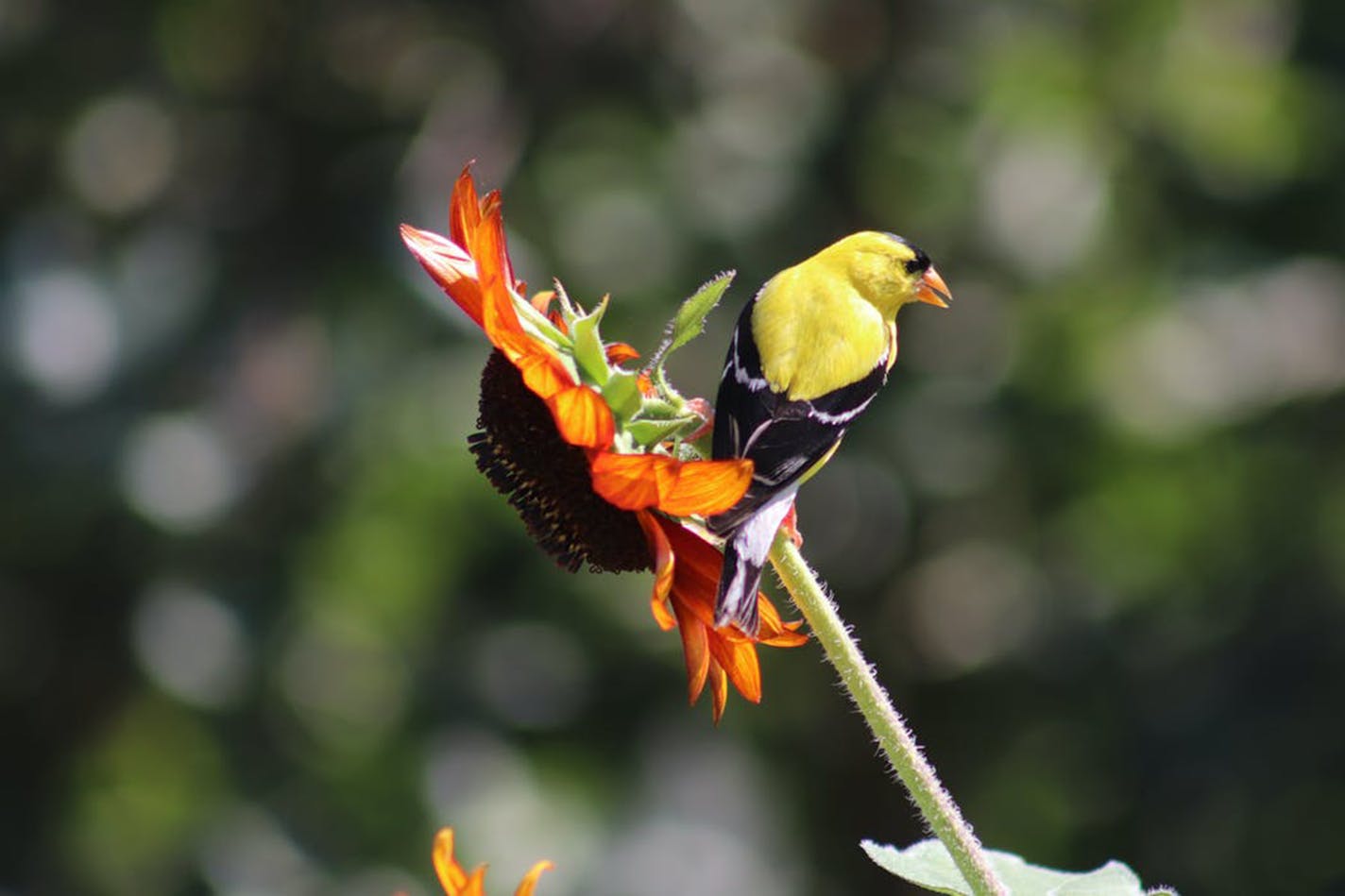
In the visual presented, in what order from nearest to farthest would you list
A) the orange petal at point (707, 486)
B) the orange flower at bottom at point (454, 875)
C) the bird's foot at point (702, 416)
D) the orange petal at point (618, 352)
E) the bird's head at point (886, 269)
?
the orange flower at bottom at point (454, 875) → the orange petal at point (707, 486) → the bird's foot at point (702, 416) → the orange petal at point (618, 352) → the bird's head at point (886, 269)

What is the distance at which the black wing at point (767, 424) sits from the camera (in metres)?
1.13

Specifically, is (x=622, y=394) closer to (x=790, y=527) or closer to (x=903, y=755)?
(x=790, y=527)

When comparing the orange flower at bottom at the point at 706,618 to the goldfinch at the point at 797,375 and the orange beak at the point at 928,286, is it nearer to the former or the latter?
the goldfinch at the point at 797,375

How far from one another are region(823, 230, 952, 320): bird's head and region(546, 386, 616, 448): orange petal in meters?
0.45

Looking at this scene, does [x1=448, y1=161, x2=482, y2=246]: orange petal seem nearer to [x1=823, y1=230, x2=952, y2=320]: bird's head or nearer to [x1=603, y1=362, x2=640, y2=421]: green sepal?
[x1=603, y1=362, x2=640, y2=421]: green sepal

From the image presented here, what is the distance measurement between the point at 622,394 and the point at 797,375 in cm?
22

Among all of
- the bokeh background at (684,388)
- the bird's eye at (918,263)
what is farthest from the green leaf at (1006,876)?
the bokeh background at (684,388)

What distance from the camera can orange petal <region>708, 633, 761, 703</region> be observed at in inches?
49.4

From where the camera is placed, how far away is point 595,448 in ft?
3.61

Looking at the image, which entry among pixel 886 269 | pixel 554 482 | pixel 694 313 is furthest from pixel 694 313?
pixel 886 269

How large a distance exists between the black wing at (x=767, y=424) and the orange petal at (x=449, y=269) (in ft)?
0.61

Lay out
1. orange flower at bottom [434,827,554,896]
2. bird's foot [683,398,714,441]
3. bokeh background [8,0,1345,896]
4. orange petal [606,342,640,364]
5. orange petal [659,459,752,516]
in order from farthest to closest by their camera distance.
→ bokeh background [8,0,1345,896]
orange petal [606,342,640,364]
bird's foot [683,398,714,441]
orange petal [659,459,752,516]
orange flower at bottom [434,827,554,896]

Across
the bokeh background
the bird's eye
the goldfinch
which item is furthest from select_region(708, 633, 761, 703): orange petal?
the bokeh background

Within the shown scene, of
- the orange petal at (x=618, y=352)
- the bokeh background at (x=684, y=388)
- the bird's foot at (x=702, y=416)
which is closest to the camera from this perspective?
the bird's foot at (x=702, y=416)
